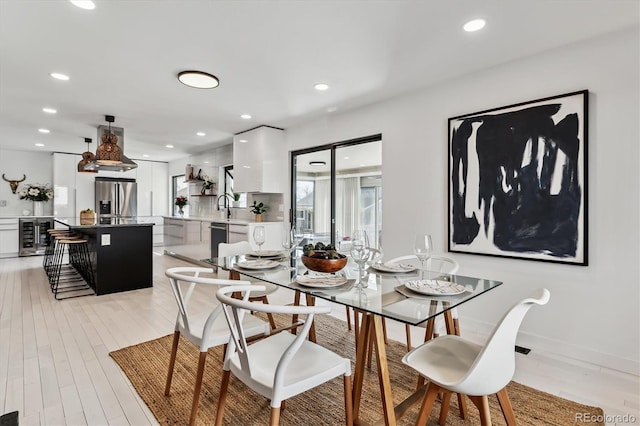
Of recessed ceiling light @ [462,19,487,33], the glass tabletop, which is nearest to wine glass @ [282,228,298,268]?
the glass tabletop

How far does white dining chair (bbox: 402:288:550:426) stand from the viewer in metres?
1.23

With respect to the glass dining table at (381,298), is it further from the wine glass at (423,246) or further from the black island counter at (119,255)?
the black island counter at (119,255)

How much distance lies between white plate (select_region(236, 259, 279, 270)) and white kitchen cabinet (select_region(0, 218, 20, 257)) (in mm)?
7637

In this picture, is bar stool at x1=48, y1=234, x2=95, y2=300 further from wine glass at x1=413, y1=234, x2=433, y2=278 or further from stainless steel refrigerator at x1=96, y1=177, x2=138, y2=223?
wine glass at x1=413, y1=234, x2=433, y2=278

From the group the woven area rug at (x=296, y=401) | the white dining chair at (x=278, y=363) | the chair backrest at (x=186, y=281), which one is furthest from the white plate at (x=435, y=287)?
the chair backrest at (x=186, y=281)

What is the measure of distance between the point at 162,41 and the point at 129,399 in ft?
8.18

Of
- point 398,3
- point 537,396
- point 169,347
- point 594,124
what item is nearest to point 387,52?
point 398,3

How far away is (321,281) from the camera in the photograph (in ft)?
5.82

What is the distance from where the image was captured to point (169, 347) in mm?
2680

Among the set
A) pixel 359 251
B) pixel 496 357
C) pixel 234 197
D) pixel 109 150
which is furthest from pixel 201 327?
pixel 234 197

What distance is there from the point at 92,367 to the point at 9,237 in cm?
688

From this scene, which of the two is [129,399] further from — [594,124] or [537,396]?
[594,124]

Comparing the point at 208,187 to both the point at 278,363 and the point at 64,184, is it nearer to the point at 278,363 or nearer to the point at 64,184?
the point at 64,184

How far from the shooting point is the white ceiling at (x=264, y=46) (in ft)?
6.91
